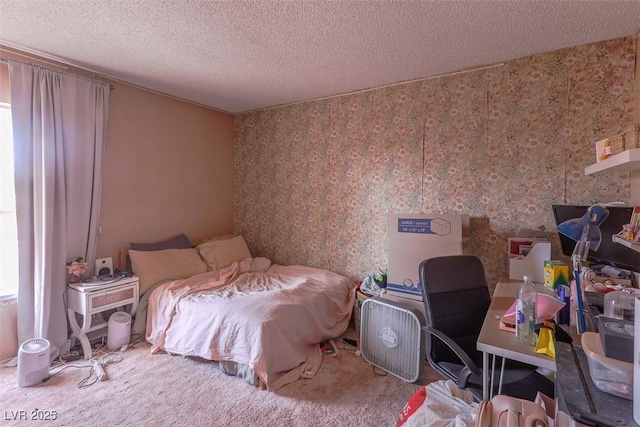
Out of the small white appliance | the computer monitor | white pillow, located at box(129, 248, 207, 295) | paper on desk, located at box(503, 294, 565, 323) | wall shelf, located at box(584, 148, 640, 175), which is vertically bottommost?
the small white appliance

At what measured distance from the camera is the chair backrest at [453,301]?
5.86 ft

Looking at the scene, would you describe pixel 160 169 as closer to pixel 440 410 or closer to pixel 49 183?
pixel 49 183

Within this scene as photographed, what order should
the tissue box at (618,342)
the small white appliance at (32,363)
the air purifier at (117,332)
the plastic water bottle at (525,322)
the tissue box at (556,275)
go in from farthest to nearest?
the air purifier at (117,332) → the small white appliance at (32,363) → the tissue box at (556,275) → the plastic water bottle at (525,322) → the tissue box at (618,342)

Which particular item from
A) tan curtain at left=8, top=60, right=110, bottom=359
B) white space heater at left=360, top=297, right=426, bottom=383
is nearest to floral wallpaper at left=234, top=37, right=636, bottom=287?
white space heater at left=360, top=297, right=426, bottom=383

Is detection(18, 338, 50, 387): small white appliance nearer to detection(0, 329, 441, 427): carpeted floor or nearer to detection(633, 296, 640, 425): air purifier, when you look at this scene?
detection(0, 329, 441, 427): carpeted floor

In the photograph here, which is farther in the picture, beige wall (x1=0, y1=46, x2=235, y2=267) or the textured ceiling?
beige wall (x1=0, y1=46, x2=235, y2=267)

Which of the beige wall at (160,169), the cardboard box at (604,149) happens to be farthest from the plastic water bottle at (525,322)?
the beige wall at (160,169)

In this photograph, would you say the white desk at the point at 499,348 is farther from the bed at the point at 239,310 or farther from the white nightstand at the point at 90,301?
the white nightstand at the point at 90,301

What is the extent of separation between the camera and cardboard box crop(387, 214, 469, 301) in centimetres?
257

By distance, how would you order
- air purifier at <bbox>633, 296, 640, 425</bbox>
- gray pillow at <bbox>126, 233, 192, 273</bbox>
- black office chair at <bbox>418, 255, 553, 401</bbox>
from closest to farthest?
air purifier at <bbox>633, 296, 640, 425</bbox> < black office chair at <bbox>418, 255, 553, 401</bbox> < gray pillow at <bbox>126, 233, 192, 273</bbox>

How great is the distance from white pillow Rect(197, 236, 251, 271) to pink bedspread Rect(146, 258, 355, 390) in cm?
27

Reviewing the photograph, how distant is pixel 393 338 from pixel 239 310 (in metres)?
1.20

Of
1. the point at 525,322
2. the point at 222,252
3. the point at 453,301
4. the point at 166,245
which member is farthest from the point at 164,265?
the point at 525,322

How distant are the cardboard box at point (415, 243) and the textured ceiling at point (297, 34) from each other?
4.35ft
